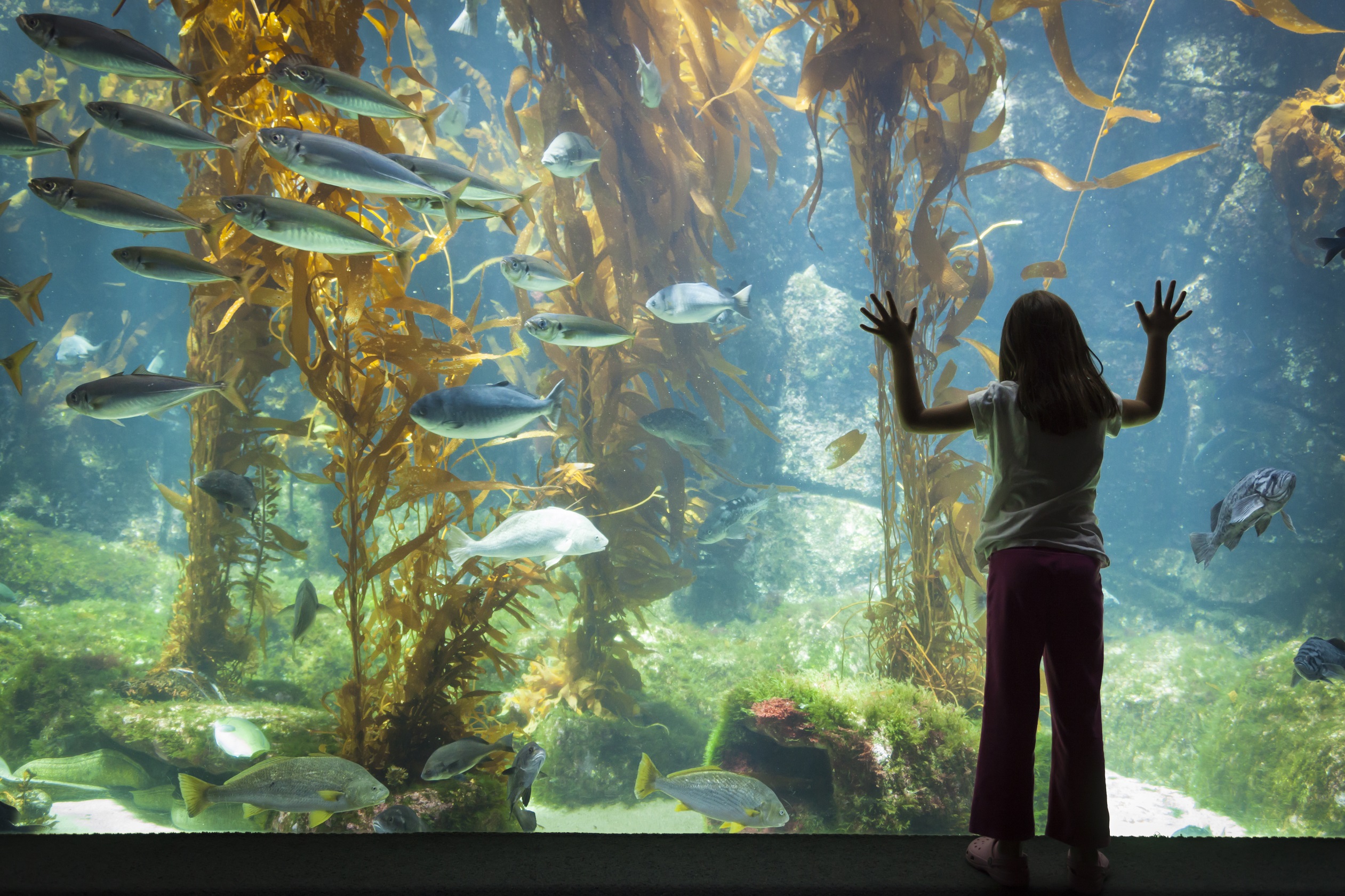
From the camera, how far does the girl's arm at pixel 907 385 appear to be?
5.61 feet

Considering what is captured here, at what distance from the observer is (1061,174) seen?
4332mm

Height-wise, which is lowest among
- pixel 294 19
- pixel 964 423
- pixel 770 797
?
pixel 770 797

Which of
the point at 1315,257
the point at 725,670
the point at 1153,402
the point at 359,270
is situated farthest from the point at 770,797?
the point at 1315,257

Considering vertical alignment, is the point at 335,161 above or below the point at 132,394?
above

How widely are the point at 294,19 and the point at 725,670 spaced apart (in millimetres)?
6593

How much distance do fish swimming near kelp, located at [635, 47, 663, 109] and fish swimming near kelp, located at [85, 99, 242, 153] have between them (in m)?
3.99

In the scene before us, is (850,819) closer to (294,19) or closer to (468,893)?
(468,893)

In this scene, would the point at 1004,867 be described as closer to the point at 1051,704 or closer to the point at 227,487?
the point at 1051,704

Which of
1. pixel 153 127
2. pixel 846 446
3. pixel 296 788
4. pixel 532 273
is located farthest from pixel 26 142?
pixel 846 446

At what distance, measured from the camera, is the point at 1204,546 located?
3.70 meters

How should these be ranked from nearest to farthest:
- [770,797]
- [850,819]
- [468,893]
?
[468,893] → [770,797] → [850,819]

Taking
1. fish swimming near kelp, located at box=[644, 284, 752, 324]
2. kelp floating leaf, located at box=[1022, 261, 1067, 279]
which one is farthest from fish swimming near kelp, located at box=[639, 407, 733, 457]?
kelp floating leaf, located at box=[1022, 261, 1067, 279]

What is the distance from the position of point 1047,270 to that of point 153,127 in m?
5.11

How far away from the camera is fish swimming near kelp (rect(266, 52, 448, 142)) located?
243 cm
